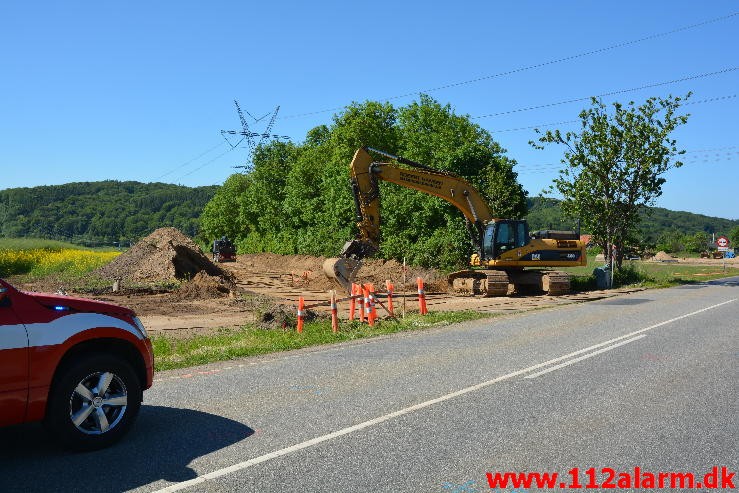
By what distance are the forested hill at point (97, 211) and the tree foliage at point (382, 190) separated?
112 ft

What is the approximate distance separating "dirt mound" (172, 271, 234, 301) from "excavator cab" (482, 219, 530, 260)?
11.2 m

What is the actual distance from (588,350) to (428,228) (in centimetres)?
2693

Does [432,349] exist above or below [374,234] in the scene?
below

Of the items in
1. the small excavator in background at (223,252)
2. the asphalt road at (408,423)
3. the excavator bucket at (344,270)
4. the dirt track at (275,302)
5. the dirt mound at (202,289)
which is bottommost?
the asphalt road at (408,423)

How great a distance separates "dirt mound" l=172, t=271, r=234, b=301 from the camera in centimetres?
2495

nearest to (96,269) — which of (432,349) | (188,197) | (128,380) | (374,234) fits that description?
(374,234)

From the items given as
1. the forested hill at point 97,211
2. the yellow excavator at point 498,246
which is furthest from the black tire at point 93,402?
the forested hill at point 97,211

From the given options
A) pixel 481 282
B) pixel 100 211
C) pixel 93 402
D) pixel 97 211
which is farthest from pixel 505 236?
pixel 97 211

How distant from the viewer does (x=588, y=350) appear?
1123cm

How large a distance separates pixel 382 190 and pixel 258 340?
28905mm

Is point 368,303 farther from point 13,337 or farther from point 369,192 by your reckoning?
point 13,337

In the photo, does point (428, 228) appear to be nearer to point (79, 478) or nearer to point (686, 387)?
point (686, 387)

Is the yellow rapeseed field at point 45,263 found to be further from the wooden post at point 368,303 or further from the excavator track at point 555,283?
the excavator track at point 555,283

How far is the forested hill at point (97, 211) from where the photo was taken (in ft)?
335
